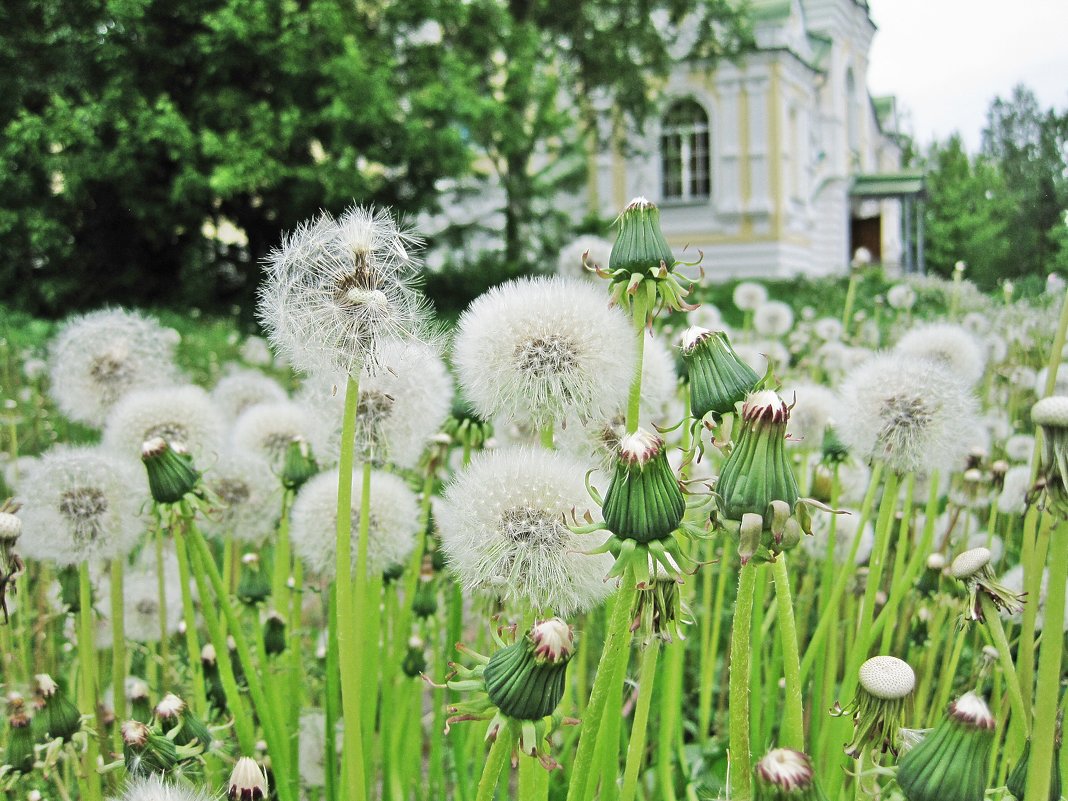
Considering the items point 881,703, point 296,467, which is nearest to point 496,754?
point 881,703

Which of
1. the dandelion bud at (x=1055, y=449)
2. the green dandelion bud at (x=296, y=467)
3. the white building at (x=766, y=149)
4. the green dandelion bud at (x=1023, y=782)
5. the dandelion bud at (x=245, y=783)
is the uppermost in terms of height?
the white building at (x=766, y=149)

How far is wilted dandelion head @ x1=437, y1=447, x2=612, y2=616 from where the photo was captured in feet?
3.54

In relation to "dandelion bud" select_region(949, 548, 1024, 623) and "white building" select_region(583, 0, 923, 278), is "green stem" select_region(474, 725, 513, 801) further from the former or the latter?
"white building" select_region(583, 0, 923, 278)

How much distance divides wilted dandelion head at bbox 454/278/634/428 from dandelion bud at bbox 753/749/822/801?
60cm

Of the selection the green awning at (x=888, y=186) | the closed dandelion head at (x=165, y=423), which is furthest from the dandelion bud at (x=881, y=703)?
Answer: the green awning at (x=888, y=186)

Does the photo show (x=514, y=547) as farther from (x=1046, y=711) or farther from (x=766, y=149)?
(x=766, y=149)

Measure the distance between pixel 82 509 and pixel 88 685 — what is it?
0.31m

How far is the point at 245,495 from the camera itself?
1970mm

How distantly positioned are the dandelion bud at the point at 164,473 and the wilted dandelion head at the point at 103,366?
963 millimetres

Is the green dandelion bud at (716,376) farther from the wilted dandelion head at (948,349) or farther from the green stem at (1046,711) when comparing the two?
the wilted dandelion head at (948,349)

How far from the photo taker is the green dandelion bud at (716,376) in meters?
1.05

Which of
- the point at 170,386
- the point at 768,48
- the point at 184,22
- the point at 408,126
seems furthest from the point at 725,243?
the point at 170,386

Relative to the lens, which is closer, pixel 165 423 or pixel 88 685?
pixel 88 685

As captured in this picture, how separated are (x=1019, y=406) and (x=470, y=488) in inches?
126
